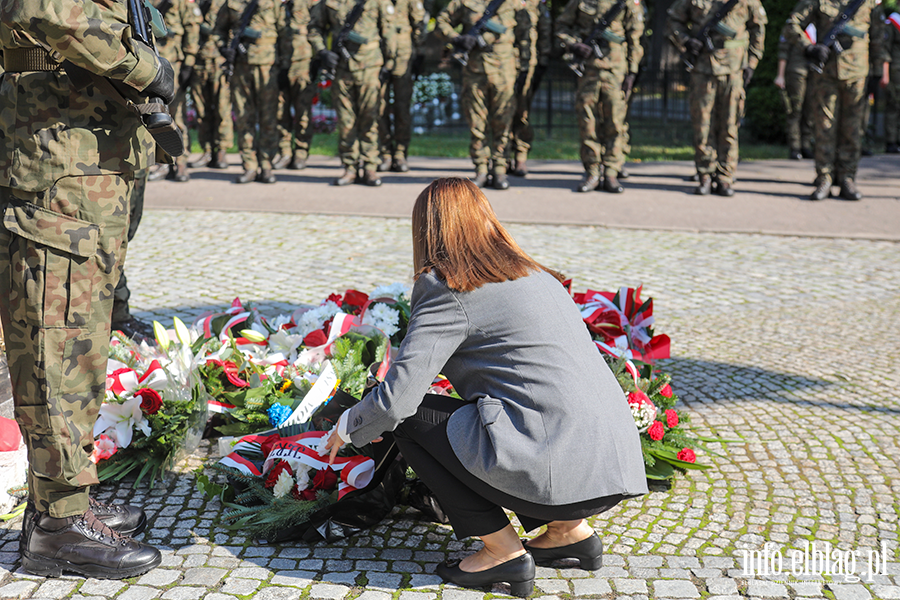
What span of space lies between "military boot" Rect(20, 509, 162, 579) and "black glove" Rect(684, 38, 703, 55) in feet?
28.7

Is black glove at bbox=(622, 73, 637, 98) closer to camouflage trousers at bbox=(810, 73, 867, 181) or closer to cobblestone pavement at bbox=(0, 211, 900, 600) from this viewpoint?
camouflage trousers at bbox=(810, 73, 867, 181)

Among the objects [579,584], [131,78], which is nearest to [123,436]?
[131,78]

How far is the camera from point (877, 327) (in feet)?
20.1

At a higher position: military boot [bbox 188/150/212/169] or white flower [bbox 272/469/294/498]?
military boot [bbox 188/150/212/169]

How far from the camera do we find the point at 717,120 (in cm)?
1065

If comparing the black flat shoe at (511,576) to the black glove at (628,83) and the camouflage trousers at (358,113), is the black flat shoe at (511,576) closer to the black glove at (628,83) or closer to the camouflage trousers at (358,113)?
the black glove at (628,83)

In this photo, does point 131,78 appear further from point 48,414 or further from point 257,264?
point 257,264

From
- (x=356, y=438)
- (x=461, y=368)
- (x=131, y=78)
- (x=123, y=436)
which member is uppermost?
(x=131, y=78)

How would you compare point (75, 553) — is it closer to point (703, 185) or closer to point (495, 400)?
point (495, 400)

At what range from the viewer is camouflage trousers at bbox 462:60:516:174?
10727mm

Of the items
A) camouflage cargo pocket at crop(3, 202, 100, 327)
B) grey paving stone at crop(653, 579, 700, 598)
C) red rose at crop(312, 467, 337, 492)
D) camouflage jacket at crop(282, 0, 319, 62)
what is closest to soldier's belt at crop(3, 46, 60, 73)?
camouflage cargo pocket at crop(3, 202, 100, 327)

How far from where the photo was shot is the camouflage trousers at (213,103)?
1233cm

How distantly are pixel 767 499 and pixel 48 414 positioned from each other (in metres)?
2.77

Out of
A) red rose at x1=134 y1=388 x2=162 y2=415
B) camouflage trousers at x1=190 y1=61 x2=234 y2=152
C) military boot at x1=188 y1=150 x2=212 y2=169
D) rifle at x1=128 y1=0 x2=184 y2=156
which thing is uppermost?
camouflage trousers at x1=190 y1=61 x2=234 y2=152
